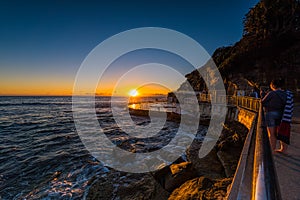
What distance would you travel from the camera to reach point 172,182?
5.59 metres

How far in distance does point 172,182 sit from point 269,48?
27120 millimetres

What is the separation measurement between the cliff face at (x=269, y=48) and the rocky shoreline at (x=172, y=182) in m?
19.7

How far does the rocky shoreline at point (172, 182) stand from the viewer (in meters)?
4.18

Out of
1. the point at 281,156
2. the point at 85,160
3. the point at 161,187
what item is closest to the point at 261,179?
the point at 281,156

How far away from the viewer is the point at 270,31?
2459 cm

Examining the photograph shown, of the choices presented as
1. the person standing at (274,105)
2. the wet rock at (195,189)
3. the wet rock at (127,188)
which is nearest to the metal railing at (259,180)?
the wet rock at (195,189)

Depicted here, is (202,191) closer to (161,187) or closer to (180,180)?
(180,180)

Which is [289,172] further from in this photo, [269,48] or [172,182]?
[269,48]

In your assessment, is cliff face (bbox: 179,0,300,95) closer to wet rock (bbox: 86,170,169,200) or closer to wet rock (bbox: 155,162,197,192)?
wet rock (bbox: 155,162,197,192)

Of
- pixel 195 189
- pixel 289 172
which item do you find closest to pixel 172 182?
pixel 195 189

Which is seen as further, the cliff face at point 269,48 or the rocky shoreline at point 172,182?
the cliff face at point 269,48

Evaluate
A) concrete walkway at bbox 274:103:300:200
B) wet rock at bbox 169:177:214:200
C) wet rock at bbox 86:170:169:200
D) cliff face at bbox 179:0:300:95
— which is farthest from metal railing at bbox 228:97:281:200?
cliff face at bbox 179:0:300:95

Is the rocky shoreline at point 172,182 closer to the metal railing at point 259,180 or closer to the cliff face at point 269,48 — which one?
the metal railing at point 259,180

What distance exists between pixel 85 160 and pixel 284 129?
9.44 metres
